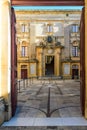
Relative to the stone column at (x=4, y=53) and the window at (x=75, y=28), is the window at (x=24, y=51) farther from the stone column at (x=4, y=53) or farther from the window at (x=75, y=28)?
the stone column at (x=4, y=53)

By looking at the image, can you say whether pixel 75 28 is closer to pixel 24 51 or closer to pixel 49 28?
pixel 49 28

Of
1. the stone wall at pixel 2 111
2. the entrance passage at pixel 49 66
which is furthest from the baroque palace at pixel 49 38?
the stone wall at pixel 2 111

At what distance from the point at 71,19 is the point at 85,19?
116 ft

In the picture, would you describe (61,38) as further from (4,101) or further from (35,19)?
(4,101)

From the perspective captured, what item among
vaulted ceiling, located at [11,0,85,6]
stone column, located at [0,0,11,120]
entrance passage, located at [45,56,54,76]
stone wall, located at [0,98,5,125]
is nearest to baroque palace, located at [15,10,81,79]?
entrance passage, located at [45,56,54,76]

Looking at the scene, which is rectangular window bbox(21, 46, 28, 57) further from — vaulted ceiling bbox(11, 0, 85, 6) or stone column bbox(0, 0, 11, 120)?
stone column bbox(0, 0, 11, 120)

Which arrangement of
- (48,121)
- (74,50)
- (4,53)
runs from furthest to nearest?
Result: (74,50), (4,53), (48,121)

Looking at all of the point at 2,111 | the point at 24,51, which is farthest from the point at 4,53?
the point at 24,51

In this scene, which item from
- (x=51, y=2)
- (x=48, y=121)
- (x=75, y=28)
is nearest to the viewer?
(x=48, y=121)

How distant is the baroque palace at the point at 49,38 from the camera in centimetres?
4078

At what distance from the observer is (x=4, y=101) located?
21.8 ft

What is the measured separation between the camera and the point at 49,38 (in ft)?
135

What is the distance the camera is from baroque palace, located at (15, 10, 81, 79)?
40.8 meters

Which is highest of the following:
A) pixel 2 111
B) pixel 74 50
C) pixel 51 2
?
pixel 74 50
